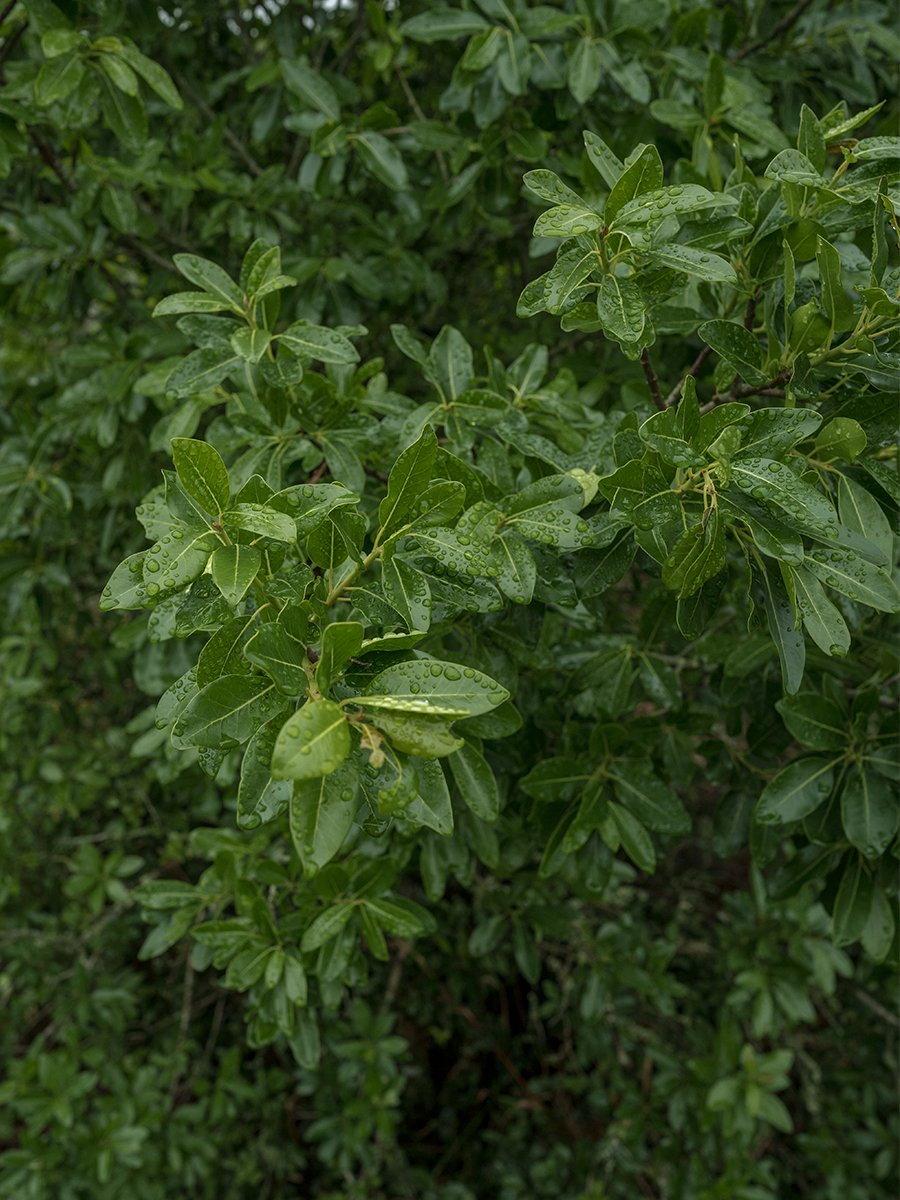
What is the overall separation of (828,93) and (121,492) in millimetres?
2012

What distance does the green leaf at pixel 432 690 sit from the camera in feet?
2.77

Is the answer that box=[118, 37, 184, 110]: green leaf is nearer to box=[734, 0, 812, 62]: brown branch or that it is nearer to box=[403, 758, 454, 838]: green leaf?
box=[734, 0, 812, 62]: brown branch

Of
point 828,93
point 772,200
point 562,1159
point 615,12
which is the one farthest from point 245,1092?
point 828,93

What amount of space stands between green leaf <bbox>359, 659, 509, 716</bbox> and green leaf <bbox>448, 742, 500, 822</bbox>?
0.33 metres

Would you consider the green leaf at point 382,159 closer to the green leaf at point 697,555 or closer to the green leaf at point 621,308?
the green leaf at point 621,308

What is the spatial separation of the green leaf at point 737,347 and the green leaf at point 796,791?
Result: 590mm

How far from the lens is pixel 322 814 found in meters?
0.84

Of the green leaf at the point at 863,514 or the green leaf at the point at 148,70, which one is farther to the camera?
the green leaf at the point at 148,70

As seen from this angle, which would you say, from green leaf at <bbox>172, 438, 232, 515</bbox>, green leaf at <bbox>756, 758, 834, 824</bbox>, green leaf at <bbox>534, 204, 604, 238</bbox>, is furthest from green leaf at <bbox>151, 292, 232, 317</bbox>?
green leaf at <bbox>756, 758, 834, 824</bbox>

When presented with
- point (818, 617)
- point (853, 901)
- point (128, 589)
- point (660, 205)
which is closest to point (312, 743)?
point (128, 589)

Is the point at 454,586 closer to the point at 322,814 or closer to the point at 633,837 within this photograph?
the point at 322,814

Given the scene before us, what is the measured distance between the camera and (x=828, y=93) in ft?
7.50

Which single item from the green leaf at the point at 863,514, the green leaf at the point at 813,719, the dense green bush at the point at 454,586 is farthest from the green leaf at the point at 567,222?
the green leaf at the point at 813,719

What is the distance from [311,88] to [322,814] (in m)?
1.80
